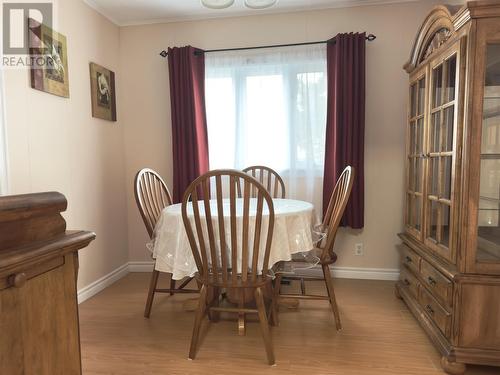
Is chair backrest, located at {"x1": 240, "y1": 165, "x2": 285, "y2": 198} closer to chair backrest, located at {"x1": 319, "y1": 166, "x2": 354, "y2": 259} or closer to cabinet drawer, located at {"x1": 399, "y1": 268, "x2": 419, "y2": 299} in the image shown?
chair backrest, located at {"x1": 319, "y1": 166, "x2": 354, "y2": 259}

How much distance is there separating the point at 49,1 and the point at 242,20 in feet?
4.94

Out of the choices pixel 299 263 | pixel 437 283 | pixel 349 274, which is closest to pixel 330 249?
pixel 299 263

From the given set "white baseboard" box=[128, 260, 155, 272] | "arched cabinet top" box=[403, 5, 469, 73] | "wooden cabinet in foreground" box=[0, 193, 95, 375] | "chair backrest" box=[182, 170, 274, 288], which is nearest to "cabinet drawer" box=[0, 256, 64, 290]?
"wooden cabinet in foreground" box=[0, 193, 95, 375]

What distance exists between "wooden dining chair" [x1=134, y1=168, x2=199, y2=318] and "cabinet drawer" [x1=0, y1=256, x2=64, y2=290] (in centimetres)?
140

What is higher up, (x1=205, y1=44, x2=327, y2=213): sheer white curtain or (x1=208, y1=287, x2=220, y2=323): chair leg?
(x1=205, y1=44, x2=327, y2=213): sheer white curtain

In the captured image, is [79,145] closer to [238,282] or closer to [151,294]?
[151,294]

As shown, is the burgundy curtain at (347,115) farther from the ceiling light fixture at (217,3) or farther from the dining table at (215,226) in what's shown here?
the ceiling light fixture at (217,3)

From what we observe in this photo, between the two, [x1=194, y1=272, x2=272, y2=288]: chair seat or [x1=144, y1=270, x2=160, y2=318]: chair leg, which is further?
[x1=144, y1=270, x2=160, y2=318]: chair leg

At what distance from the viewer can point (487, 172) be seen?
5.24ft

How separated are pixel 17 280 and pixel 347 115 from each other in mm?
2552

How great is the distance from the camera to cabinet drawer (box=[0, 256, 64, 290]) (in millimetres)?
617

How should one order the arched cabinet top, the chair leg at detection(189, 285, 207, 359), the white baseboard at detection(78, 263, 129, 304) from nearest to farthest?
1. the arched cabinet top
2. the chair leg at detection(189, 285, 207, 359)
3. the white baseboard at detection(78, 263, 129, 304)

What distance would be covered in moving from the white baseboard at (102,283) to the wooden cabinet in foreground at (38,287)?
1902mm

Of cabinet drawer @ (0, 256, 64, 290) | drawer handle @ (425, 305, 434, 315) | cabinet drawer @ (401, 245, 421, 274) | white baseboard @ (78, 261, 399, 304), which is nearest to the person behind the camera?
cabinet drawer @ (0, 256, 64, 290)
